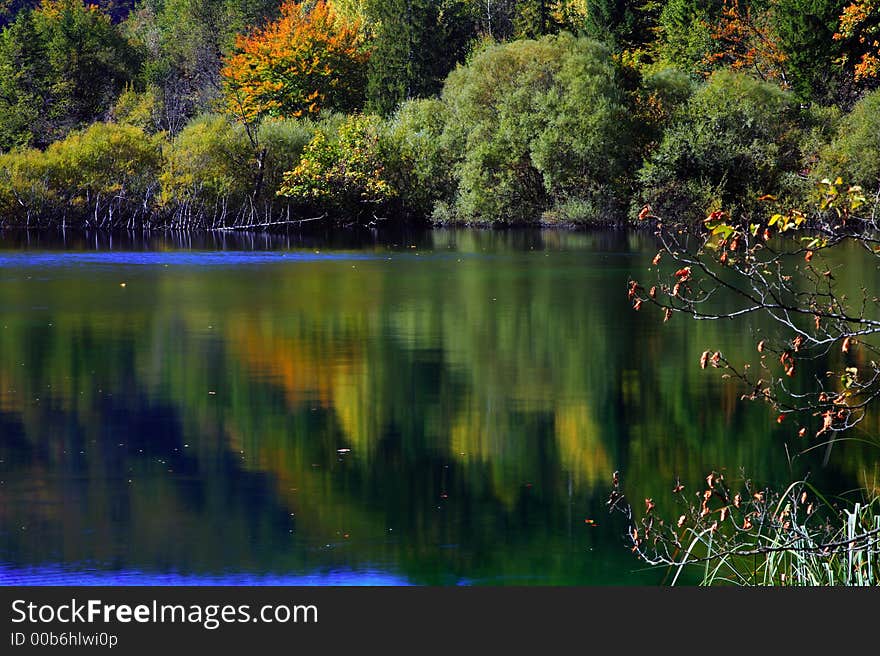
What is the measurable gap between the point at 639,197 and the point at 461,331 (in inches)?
1216

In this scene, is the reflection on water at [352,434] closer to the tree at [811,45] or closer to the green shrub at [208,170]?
the green shrub at [208,170]

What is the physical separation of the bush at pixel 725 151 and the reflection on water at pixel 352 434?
24.3m

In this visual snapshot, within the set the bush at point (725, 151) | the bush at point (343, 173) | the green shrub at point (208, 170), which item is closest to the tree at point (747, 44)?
the bush at point (725, 151)

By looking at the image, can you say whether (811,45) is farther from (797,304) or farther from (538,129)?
(797,304)

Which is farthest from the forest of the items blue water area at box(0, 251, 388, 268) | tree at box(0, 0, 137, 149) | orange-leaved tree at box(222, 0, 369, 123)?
blue water area at box(0, 251, 388, 268)

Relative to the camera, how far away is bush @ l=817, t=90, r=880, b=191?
5162cm

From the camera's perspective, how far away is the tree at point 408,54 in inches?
2589

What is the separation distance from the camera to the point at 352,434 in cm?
1385

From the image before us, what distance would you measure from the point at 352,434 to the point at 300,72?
5707 cm

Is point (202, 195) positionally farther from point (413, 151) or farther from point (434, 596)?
point (434, 596)

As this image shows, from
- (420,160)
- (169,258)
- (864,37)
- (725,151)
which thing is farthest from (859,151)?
(169,258)

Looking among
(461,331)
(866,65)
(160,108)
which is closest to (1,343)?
(461,331)

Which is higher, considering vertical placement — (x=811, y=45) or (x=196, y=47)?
(x=196, y=47)

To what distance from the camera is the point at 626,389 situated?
16672mm
